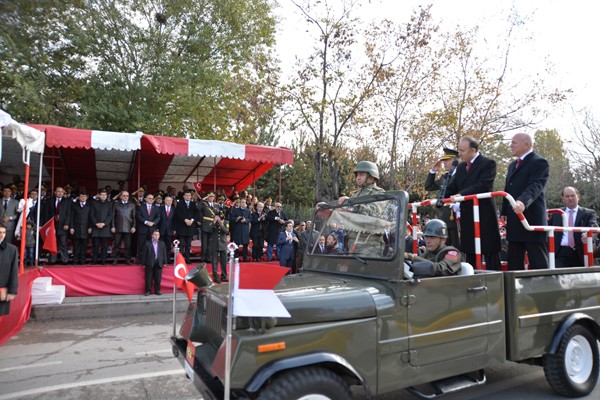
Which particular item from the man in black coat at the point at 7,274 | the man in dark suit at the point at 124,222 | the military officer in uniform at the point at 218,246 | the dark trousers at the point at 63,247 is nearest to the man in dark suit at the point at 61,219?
the dark trousers at the point at 63,247

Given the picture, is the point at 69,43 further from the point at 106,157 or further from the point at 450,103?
the point at 450,103

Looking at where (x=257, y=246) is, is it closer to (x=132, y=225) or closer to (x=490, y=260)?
(x=132, y=225)

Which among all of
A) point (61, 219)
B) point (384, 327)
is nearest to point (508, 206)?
point (384, 327)

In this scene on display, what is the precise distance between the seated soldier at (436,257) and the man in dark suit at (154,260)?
6.67 meters

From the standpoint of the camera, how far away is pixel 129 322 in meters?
7.73

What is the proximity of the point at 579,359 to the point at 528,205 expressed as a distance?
1610 mm

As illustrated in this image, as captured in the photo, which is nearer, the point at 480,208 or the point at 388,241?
the point at 388,241

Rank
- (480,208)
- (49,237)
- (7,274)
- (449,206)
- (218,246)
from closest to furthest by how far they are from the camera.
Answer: (480,208), (449,206), (7,274), (49,237), (218,246)

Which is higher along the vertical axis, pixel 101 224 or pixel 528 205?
pixel 528 205

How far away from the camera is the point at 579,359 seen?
4.23 meters

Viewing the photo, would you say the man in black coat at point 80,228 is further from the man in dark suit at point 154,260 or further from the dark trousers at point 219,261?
the dark trousers at point 219,261

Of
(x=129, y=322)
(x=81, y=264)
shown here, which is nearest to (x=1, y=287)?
(x=129, y=322)

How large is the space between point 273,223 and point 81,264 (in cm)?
507

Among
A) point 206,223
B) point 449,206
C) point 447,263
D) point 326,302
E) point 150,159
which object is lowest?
point 326,302
